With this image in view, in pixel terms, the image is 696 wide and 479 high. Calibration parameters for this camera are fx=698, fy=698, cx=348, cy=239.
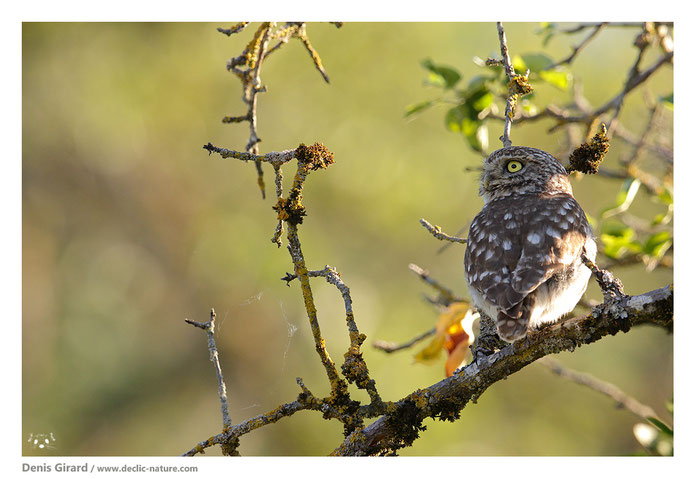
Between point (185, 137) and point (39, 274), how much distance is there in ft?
7.10

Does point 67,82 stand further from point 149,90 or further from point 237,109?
point 237,109

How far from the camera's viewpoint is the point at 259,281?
707 centimetres

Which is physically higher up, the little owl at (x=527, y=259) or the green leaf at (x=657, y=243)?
the green leaf at (x=657, y=243)

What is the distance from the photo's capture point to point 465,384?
266cm

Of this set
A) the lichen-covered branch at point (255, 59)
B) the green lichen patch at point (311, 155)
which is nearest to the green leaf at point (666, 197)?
the lichen-covered branch at point (255, 59)

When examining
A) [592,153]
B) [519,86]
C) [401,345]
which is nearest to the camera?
[592,153]

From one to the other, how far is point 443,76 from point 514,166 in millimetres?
699

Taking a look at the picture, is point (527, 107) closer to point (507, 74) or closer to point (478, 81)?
point (478, 81)

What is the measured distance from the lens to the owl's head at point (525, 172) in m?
3.79

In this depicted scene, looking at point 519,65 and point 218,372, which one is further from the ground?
point 519,65

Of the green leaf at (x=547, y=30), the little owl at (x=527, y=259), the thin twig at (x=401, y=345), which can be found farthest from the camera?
the green leaf at (x=547, y=30)

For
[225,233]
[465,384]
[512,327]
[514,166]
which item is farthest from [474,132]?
[225,233]

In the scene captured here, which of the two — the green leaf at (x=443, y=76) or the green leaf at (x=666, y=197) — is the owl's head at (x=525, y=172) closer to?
the green leaf at (x=443, y=76)

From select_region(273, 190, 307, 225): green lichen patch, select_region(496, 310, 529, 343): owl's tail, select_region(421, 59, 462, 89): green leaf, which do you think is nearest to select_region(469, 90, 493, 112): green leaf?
select_region(421, 59, 462, 89): green leaf
